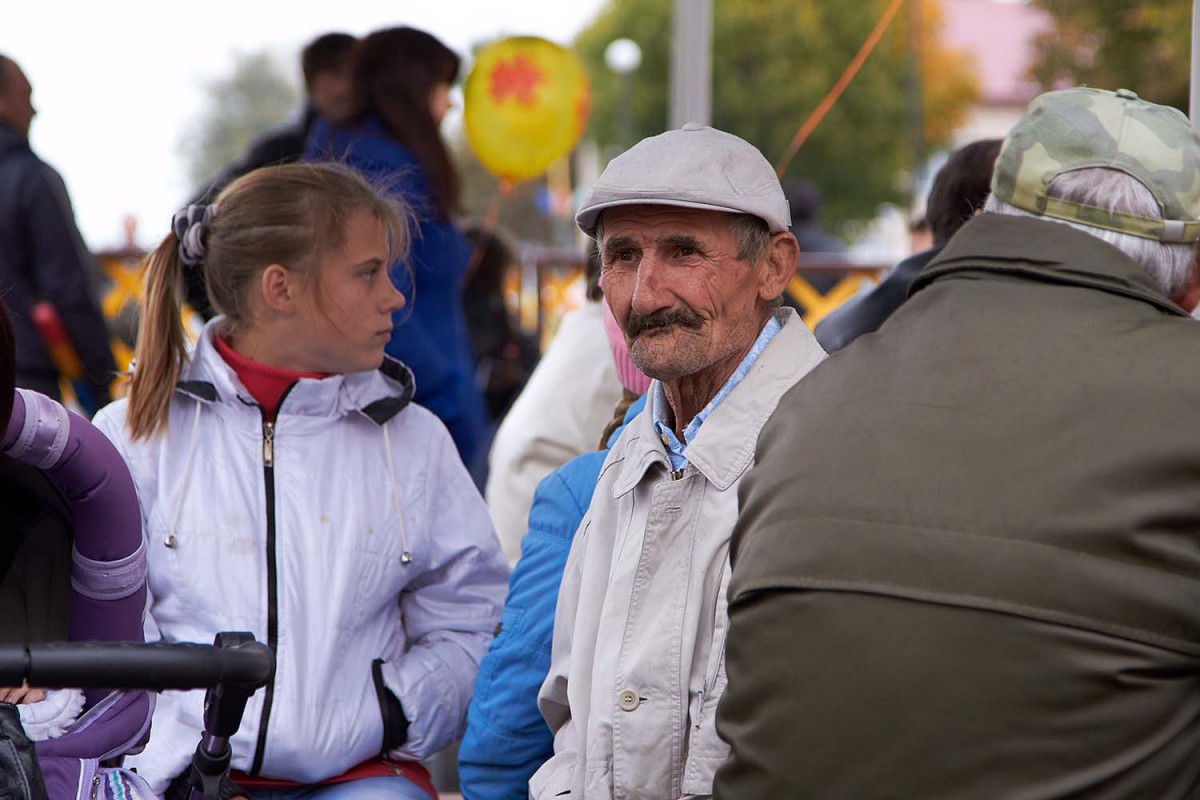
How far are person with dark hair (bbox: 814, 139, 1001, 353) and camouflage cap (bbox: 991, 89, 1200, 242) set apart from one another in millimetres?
1490

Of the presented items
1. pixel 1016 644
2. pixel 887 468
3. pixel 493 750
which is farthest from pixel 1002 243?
pixel 493 750

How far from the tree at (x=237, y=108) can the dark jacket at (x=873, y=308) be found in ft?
135

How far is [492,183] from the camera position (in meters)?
40.1

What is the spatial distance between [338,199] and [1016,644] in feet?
6.10

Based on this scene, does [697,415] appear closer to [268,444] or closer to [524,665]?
[524,665]

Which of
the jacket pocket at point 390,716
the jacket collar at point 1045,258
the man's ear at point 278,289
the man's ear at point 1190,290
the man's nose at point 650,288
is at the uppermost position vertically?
the jacket collar at point 1045,258

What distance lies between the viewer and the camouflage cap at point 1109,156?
1649 millimetres

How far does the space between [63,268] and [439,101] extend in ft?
5.35

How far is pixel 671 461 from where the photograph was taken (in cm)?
224

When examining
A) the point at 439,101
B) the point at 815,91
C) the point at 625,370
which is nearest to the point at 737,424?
the point at 625,370

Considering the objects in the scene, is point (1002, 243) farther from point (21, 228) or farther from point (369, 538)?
point (21, 228)

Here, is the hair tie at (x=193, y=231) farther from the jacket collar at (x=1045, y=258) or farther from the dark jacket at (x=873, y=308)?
the jacket collar at (x=1045, y=258)

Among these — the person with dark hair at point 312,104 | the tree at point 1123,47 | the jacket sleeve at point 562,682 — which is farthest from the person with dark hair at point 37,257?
the tree at point 1123,47

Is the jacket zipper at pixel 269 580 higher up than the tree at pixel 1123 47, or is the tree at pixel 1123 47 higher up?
the tree at pixel 1123 47
